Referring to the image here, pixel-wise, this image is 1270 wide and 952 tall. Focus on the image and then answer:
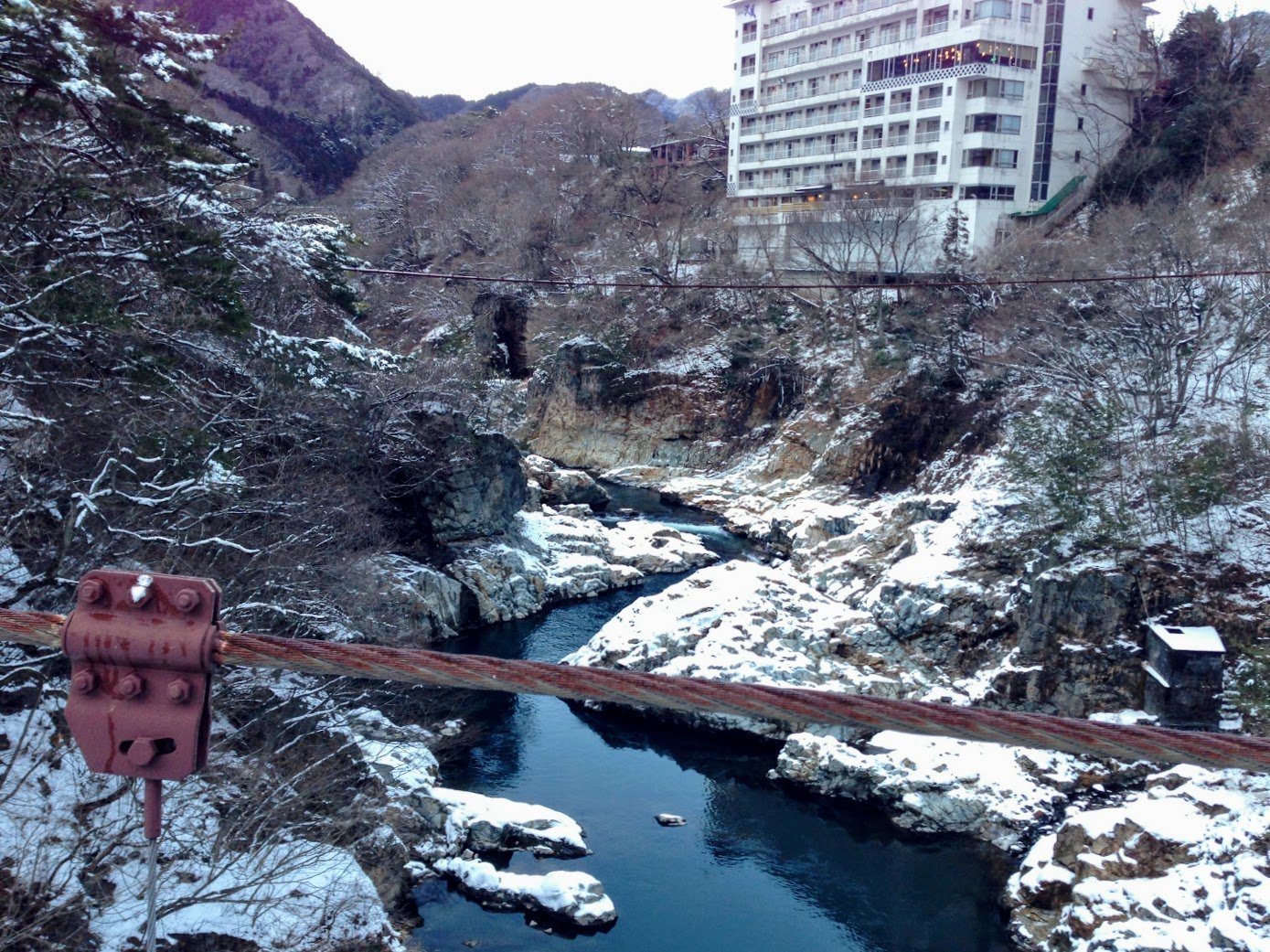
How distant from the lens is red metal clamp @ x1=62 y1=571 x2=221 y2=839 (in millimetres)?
Answer: 1303

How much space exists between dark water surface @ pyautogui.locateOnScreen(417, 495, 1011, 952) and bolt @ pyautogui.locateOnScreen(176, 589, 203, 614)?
7.17 m

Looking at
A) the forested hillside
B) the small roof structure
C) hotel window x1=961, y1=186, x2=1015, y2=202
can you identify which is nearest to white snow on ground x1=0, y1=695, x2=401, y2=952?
the small roof structure

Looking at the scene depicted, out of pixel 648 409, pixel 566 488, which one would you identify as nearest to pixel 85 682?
pixel 566 488

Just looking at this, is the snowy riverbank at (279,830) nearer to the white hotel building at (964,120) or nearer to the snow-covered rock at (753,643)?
the snow-covered rock at (753,643)

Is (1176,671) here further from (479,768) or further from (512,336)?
(512,336)

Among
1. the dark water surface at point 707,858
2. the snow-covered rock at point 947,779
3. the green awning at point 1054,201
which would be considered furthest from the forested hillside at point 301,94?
the snow-covered rock at point 947,779

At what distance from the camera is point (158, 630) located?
4.29ft

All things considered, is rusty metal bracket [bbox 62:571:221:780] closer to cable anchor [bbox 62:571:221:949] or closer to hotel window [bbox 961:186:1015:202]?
cable anchor [bbox 62:571:221:949]

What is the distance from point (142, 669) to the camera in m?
1.33

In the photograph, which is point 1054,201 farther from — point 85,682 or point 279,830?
point 85,682

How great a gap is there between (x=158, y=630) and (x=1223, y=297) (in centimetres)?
1568

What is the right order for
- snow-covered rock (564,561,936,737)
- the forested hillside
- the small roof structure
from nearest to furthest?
the small roof structure < snow-covered rock (564,561,936,737) < the forested hillside

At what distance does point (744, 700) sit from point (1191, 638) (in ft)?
36.5

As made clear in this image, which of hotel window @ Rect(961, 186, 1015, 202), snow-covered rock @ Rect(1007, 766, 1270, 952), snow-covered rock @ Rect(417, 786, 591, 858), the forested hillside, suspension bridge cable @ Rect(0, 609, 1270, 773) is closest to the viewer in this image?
suspension bridge cable @ Rect(0, 609, 1270, 773)
